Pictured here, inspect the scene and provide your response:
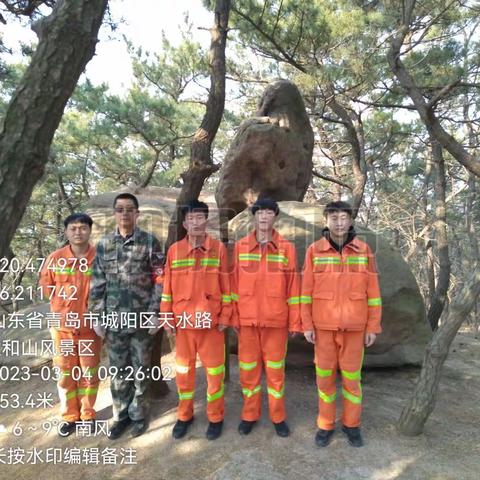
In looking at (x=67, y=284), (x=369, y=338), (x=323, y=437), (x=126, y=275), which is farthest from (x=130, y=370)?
(x=369, y=338)

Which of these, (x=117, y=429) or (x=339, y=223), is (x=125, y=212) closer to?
(x=339, y=223)

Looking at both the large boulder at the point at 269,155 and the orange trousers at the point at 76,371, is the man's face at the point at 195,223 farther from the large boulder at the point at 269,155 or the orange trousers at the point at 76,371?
the large boulder at the point at 269,155

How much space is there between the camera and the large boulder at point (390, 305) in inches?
207

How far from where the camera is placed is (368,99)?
988cm

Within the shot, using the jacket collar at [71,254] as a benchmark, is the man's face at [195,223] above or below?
above

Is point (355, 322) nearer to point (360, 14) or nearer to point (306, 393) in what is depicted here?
point (306, 393)

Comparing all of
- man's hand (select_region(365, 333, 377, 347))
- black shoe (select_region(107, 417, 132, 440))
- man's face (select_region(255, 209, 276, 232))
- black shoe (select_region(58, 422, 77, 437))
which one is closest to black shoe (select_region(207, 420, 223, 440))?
black shoe (select_region(107, 417, 132, 440))

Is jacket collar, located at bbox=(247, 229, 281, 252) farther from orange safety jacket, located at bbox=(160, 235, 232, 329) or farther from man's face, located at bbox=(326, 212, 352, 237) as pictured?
man's face, located at bbox=(326, 212, 352, 237)

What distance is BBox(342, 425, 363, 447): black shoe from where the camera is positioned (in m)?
3.61

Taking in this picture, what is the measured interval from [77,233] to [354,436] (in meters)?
3.25

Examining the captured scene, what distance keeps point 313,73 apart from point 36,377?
692 centimetres

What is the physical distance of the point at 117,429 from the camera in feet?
13.0

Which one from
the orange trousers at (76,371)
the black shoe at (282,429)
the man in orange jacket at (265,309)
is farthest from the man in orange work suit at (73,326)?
the black shoe at (282,429)

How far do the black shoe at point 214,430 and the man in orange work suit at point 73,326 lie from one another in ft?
4.14
